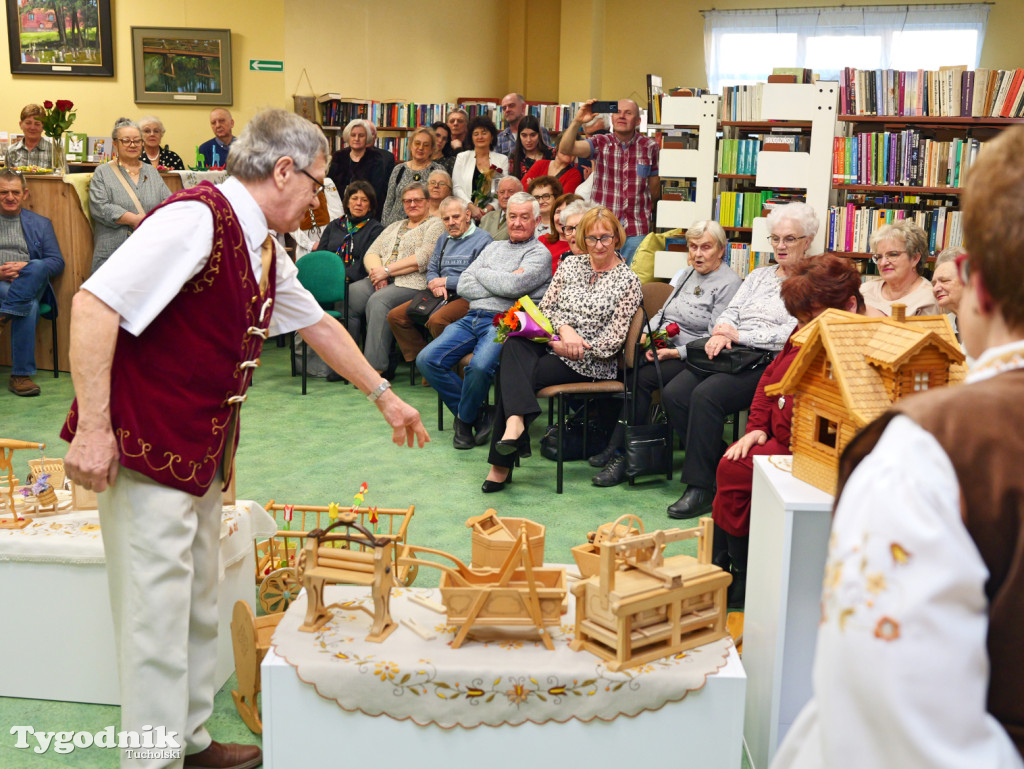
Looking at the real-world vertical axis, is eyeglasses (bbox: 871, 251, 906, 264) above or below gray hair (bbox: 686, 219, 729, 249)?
below

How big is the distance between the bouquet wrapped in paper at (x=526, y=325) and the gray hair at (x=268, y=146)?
7.95ft

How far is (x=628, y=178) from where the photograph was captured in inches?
247

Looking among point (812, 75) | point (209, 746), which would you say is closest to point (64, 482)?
point (209, 746)

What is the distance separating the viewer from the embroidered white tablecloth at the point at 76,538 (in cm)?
244

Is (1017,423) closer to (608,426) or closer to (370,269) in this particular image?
(608,426)

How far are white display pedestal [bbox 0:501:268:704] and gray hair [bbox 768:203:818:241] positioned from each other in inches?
111

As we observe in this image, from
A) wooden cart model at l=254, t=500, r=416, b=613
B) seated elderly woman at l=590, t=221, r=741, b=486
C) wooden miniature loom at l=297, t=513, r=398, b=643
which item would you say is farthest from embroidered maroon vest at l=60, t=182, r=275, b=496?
seated elderly woman at l=590, t=221, r=741, b=486

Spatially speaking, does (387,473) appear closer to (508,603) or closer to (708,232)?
(708,232)

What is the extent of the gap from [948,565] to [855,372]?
1.34 m

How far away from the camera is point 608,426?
477cm

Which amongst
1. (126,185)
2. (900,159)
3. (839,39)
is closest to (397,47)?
(126,185)

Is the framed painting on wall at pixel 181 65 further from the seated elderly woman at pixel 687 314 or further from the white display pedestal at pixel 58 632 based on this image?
the white display pedestal at pixel 58 632

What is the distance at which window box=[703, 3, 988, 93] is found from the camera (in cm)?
1025

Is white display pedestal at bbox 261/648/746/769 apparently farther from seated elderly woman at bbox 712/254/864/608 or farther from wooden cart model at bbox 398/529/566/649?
seated elderly woman at bbox 712/254/864/608
